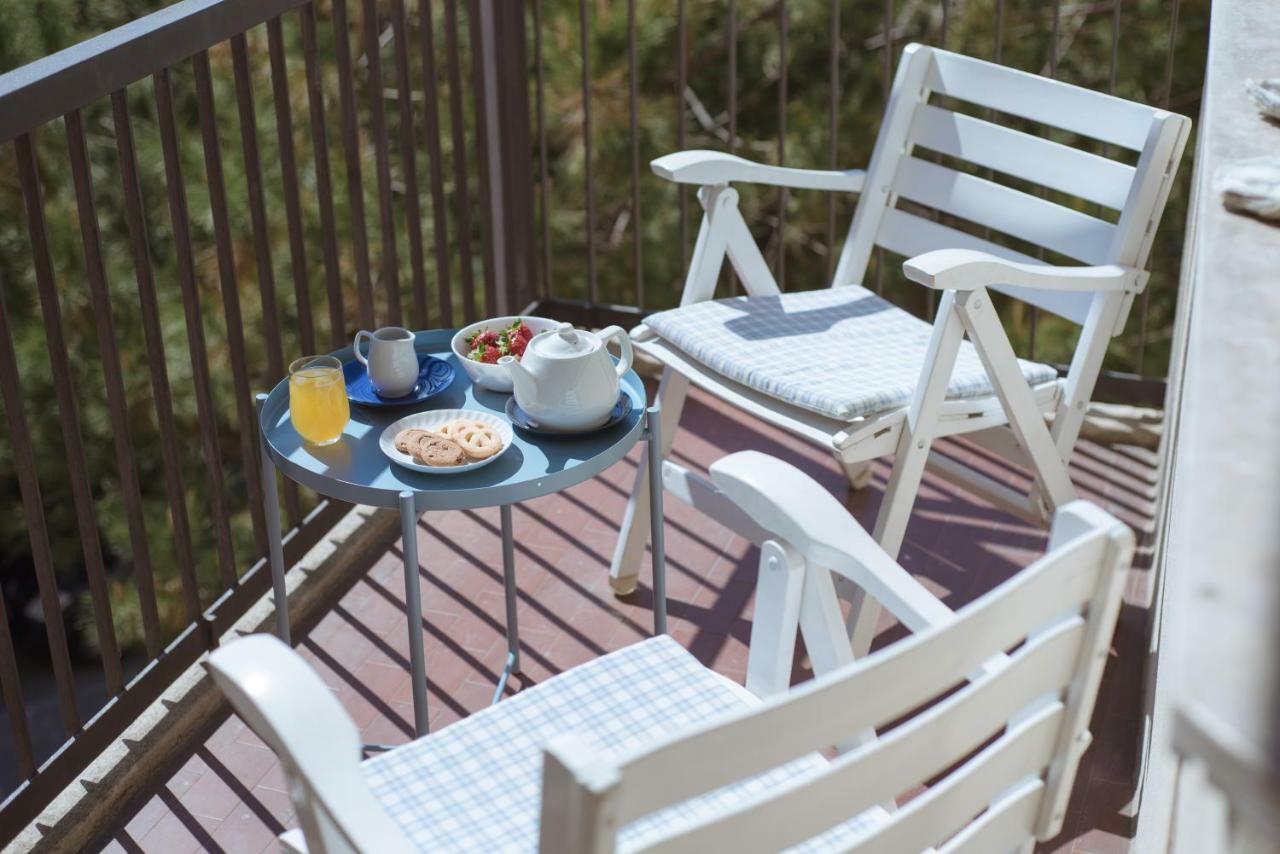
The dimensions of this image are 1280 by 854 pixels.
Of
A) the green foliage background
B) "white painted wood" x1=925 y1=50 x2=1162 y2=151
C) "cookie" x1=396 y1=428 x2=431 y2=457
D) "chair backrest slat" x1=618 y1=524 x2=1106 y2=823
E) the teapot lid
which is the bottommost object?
the green foliage background

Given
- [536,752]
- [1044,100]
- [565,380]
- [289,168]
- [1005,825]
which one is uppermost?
[1044,100]

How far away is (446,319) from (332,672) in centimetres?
92

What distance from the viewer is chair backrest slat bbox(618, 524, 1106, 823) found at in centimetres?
101

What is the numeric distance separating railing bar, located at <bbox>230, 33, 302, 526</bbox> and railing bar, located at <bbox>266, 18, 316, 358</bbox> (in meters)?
0.04

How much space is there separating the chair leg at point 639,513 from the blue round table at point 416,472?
0.43 metres

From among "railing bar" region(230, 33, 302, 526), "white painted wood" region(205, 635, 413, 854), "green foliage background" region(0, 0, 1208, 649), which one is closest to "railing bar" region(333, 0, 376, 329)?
"railing bar" region(230, 33, 302, 526)

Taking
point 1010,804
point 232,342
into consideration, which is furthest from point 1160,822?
point 232,342

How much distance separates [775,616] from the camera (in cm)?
161

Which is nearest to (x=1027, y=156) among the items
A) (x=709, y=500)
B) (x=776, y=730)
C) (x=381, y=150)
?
(x=709, y=500)

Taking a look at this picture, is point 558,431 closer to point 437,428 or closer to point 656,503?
point 437,428

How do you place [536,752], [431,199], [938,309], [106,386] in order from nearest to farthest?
[536,752], [106,386], [938,309], [431,199]

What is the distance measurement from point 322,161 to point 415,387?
687 millimetres

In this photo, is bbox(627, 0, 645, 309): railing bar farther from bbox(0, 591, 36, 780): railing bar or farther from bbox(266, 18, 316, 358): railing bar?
bbox(0, 591, 36, 780): railing bar

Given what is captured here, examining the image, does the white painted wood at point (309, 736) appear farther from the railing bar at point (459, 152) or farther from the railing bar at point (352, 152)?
the railing bar at point (459, 152)
